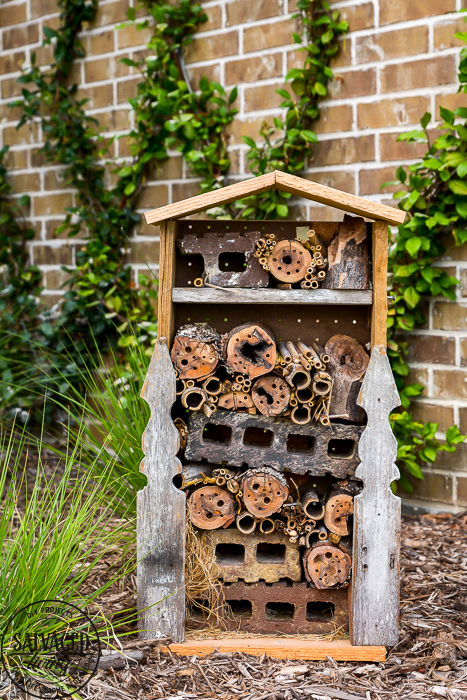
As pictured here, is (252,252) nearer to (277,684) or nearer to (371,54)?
(277,684)

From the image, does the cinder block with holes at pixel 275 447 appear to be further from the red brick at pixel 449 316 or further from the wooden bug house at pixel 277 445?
the red brick at pixel 449 316

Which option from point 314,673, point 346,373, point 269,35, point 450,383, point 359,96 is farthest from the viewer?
point 269,35

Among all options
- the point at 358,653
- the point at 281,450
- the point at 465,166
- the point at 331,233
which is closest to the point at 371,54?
the point at 465,166

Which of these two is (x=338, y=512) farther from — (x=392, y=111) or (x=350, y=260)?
(x=392, y=111)

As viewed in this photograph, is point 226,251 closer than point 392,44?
Yes

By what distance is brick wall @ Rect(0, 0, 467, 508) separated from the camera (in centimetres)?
290

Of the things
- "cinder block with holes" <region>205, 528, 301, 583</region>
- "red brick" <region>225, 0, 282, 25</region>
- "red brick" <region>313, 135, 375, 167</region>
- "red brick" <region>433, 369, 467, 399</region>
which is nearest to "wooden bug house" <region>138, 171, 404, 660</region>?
"cinder block with holes" <region>205, 528, 301, 583</region>

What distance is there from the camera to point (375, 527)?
1887 mm

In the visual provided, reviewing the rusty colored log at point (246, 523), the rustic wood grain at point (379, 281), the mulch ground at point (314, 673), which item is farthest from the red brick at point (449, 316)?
the rusty colored log at point (246, 523)

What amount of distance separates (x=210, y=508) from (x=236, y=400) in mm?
343

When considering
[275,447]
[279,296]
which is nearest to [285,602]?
[275,447]

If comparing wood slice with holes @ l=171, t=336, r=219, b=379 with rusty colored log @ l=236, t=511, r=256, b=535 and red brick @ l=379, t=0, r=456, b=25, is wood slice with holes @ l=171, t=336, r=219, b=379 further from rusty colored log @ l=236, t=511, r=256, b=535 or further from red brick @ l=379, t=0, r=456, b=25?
red brick @ l=379, t=0, r=456, b=25

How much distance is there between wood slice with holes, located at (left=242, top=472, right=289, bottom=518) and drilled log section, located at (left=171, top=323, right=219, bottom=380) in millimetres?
352

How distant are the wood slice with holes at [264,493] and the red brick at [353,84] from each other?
205 centimetres
